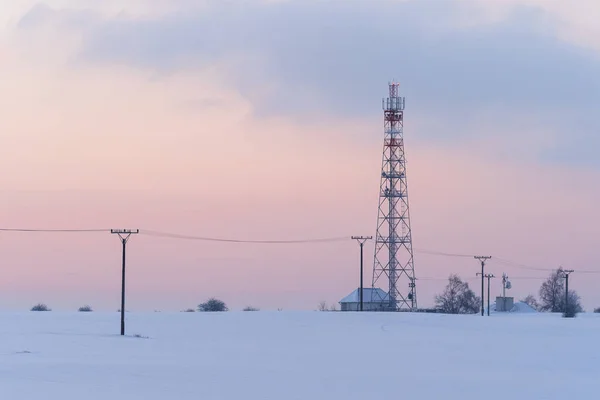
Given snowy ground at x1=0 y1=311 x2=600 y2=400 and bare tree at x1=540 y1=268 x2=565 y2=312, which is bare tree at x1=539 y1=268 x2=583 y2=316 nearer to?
bare tree at x1=540 y1=268 x2=565 y2=312

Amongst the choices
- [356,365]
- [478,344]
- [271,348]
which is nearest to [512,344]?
[478,344]

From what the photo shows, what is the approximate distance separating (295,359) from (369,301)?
2238 inches

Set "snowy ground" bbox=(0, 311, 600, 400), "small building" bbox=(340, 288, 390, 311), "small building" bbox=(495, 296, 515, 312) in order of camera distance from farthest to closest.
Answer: "small building" bbox=(495, 296, 515, 312)
"small building" bbox=(340, 288, 390, 311)
"snowy ground" bbox=(0, 311, 600, 400)

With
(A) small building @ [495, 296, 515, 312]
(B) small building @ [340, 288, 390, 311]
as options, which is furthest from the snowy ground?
(A) small building @ [495, 296, 515, 312]

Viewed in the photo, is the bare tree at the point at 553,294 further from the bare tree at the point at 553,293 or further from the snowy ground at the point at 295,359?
the snowy ground at the point at 295,359

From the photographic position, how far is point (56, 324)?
76.6 m

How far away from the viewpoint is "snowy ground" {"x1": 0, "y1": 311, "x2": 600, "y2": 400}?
117 ft

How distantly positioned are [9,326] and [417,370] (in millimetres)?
37344

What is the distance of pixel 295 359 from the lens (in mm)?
49281

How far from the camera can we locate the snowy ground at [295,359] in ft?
117

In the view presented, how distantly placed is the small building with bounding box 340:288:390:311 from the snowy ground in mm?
14129

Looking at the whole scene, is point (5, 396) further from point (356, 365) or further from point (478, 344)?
point (478, 344)

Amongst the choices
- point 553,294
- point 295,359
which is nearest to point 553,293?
point 553,294

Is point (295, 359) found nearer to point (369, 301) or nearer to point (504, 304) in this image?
point (369, 301)
